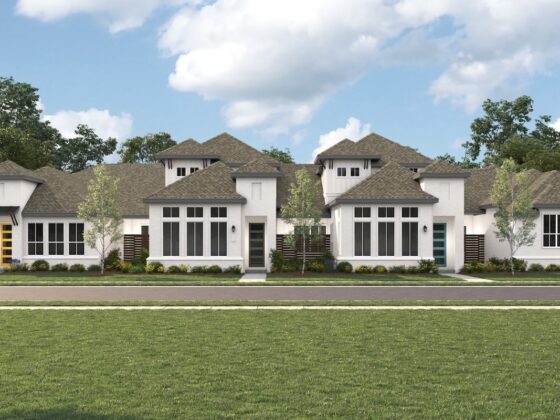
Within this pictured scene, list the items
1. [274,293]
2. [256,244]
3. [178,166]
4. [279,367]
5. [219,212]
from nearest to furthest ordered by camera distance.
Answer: [279,367]
[274,293]
[219,212]
[256,244]
[178,166]

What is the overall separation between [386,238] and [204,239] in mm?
10726

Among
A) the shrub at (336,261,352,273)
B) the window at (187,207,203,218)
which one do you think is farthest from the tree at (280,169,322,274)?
the window at (187,207,203,218)

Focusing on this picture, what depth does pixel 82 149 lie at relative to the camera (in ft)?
245

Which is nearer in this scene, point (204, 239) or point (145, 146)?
point (204, 239)

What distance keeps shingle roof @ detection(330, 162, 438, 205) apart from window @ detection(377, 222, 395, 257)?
1.49 meters

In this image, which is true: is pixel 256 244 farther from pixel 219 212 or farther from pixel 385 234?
pixel 385 234

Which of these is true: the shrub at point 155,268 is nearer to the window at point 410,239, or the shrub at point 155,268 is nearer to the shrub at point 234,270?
the shrub at point 234,270

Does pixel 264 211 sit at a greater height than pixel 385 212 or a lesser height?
greater

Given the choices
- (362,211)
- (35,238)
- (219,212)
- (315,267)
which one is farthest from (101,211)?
(362,211)

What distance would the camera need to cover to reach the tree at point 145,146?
234 ft

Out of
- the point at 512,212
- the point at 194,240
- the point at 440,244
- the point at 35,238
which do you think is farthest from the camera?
the point at 35,238

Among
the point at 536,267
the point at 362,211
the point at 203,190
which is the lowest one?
the point at 536,267

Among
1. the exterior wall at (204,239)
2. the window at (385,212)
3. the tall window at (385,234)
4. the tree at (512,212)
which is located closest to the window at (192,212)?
the exterior wall at (204,239)

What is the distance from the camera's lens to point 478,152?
78.1m
